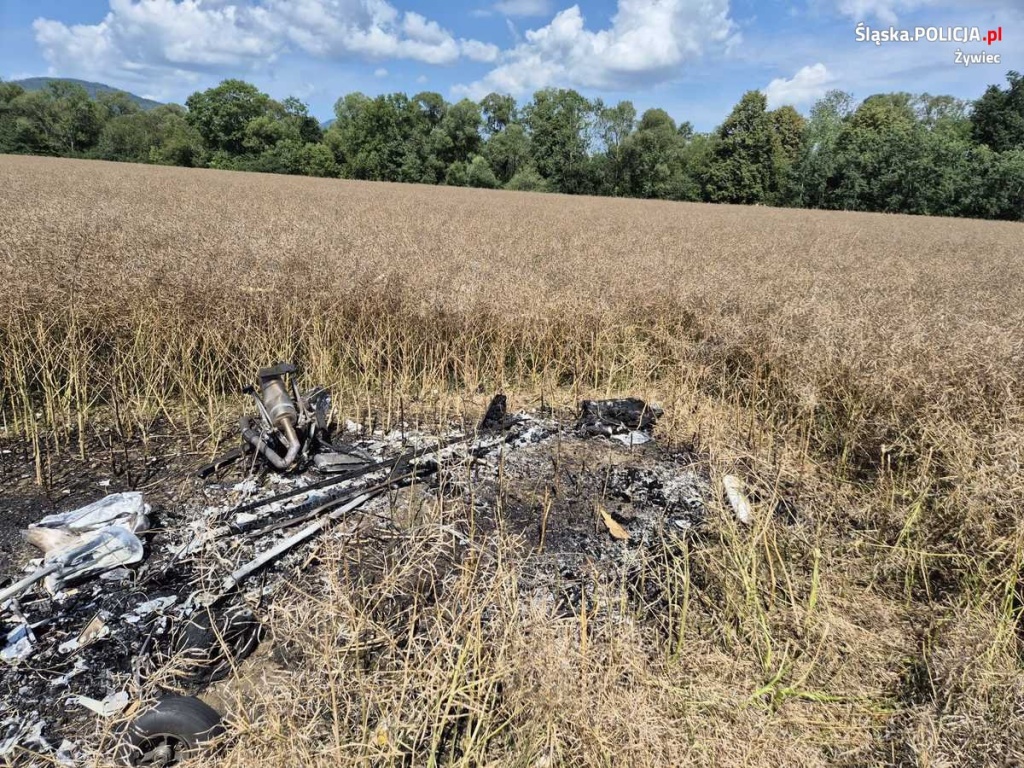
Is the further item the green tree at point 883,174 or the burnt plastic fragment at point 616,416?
the green tree at point 883,174

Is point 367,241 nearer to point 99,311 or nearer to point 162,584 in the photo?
point 99,311

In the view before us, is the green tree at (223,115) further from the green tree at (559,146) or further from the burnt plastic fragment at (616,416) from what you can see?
the burnt plastic fragment at (616,416)

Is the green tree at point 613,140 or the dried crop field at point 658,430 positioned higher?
the green tree at point 613,140

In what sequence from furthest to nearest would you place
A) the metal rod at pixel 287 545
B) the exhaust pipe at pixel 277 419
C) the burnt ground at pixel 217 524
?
the exhaust pipe at pixel 277 419
the metal rod at pixel 287 545
the burnt ground at pixel 217 524

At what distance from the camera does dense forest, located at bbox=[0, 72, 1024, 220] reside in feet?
149

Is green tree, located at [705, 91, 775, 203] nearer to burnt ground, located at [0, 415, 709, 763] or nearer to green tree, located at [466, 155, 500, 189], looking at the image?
green tree, located at [466, 155, 500, 189]

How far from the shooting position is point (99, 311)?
15.2 ft

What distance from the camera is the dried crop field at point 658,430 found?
188cm

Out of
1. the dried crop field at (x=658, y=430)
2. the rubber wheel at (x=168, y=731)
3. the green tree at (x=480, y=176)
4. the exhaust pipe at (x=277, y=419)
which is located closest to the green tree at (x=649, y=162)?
the green tree at (x=480, y=176)

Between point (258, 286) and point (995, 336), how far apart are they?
6.19m

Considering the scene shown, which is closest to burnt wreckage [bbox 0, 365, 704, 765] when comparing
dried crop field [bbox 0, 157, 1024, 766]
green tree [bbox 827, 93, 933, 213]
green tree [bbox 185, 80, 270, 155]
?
dried crop field [bbox 0, 157, 1024, 766]

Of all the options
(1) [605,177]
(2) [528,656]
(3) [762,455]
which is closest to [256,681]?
(2) [528,656]

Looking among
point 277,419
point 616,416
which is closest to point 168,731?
point 277,419

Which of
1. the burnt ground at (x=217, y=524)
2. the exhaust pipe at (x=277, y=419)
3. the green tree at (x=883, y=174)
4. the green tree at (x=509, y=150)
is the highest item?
the green tree at (x=509, y=150)
